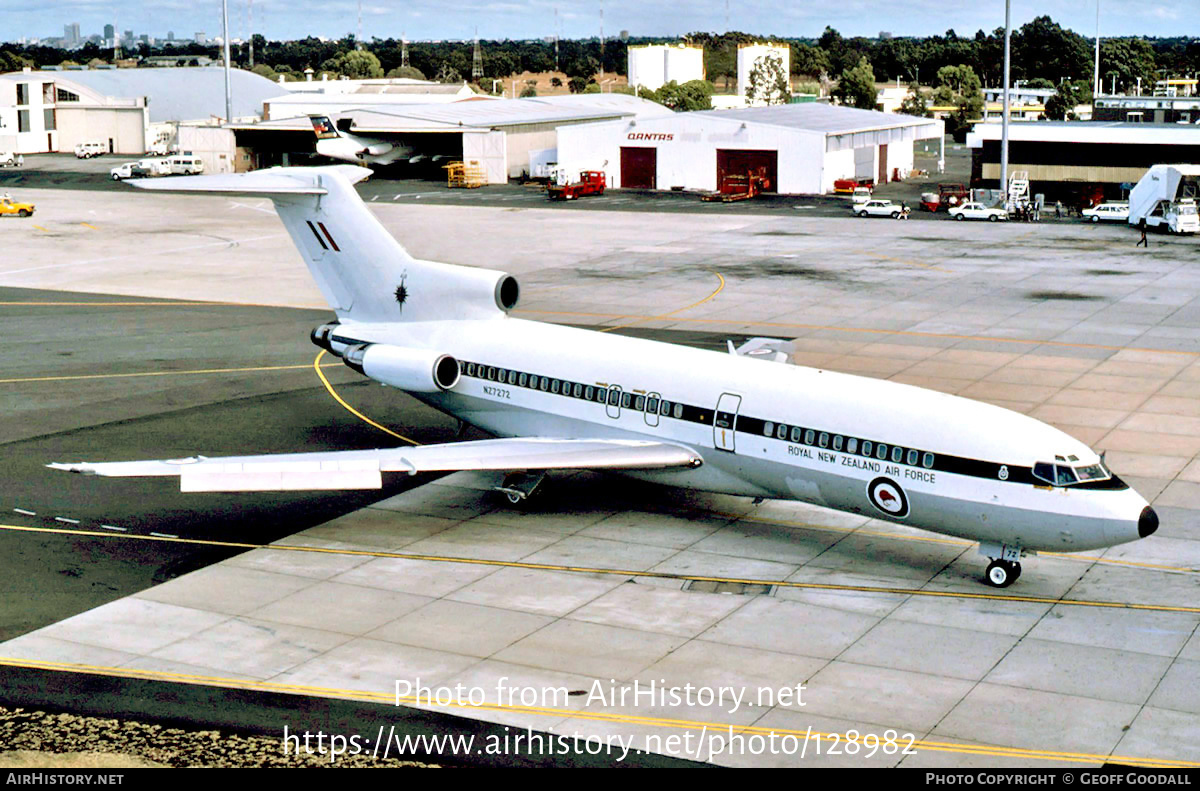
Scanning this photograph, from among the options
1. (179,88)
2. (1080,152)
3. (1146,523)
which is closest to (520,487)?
(1146,523)

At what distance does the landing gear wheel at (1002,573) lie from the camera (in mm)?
24844

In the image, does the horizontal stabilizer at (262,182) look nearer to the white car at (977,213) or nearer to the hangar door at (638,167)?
the white car at (977,213)

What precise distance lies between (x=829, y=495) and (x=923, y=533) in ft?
10.6

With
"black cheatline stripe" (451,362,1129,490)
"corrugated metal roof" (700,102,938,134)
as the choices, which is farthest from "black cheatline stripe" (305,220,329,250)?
"corrugated metal roof" (700,102,938,134)

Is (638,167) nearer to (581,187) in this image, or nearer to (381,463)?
(581,187)

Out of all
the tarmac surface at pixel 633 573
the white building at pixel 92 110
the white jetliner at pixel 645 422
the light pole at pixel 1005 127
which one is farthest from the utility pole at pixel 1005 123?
the white building at pixel 92 110

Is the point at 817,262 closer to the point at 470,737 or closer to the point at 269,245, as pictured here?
the point at 269,245

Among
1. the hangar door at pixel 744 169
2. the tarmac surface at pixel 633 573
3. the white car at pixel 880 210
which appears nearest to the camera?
the tarmac surface at pixel 633 573

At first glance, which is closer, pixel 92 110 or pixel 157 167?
pixel 157 167

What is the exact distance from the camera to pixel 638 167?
358 feet

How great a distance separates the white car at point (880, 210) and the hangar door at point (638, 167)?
23.6m

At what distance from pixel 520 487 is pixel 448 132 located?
91.8 meters

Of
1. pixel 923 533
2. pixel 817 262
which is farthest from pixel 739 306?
pixel 923 533

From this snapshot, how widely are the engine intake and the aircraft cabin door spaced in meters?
7.16
